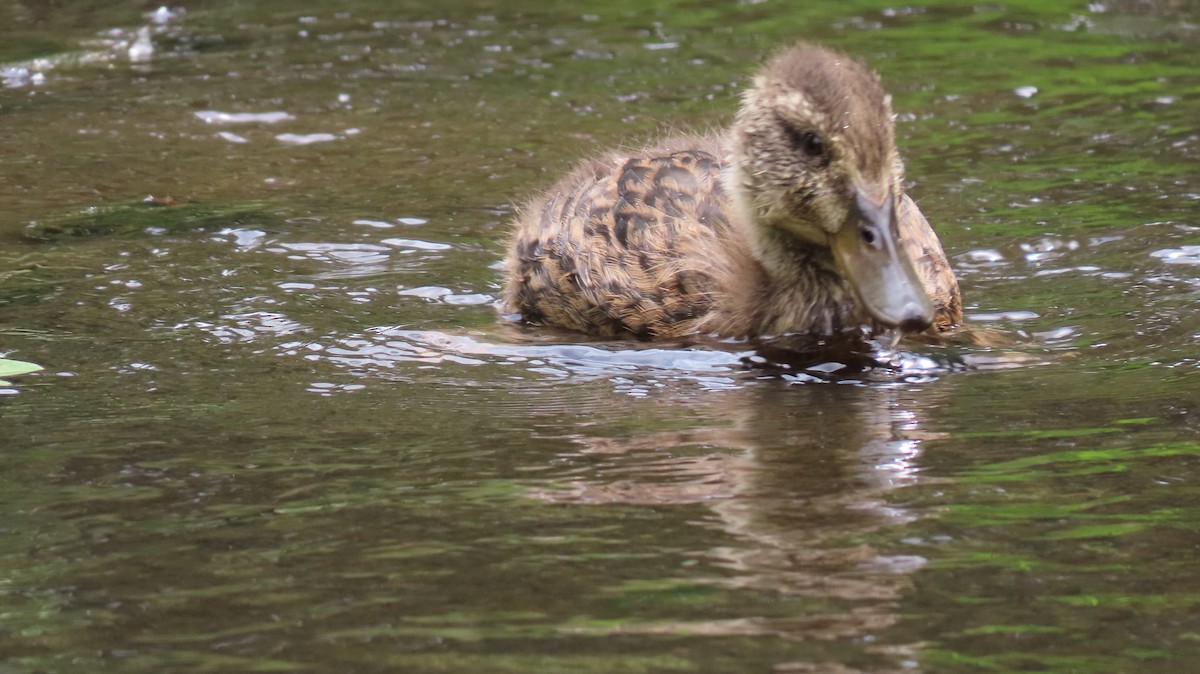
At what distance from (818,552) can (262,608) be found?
139cm

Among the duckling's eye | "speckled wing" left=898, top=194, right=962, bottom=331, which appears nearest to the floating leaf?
the duckling's eye

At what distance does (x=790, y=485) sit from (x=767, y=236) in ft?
7.20

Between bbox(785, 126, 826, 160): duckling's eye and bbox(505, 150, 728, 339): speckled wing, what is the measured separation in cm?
62

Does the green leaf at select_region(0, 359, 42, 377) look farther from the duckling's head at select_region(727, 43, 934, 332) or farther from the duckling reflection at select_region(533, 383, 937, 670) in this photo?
the duckling's head at select_region(727, 43, 934, 332)

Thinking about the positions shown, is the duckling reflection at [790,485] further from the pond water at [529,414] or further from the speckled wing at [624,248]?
the speckled wing at [624,248]

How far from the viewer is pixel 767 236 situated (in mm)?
6773

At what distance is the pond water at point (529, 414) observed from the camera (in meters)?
3.77

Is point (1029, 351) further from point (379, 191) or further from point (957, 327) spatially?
point (379, 191)

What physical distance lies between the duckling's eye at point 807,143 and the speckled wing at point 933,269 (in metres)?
0.58

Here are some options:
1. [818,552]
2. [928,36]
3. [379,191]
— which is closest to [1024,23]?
[928,36]

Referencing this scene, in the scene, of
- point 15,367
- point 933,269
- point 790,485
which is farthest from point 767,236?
point 15,367

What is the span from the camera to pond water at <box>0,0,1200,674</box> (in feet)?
12.4

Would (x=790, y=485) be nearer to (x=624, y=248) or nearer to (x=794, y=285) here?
(x=794, y=285)

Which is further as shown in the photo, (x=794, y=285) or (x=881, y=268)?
(x=794, y=285)
